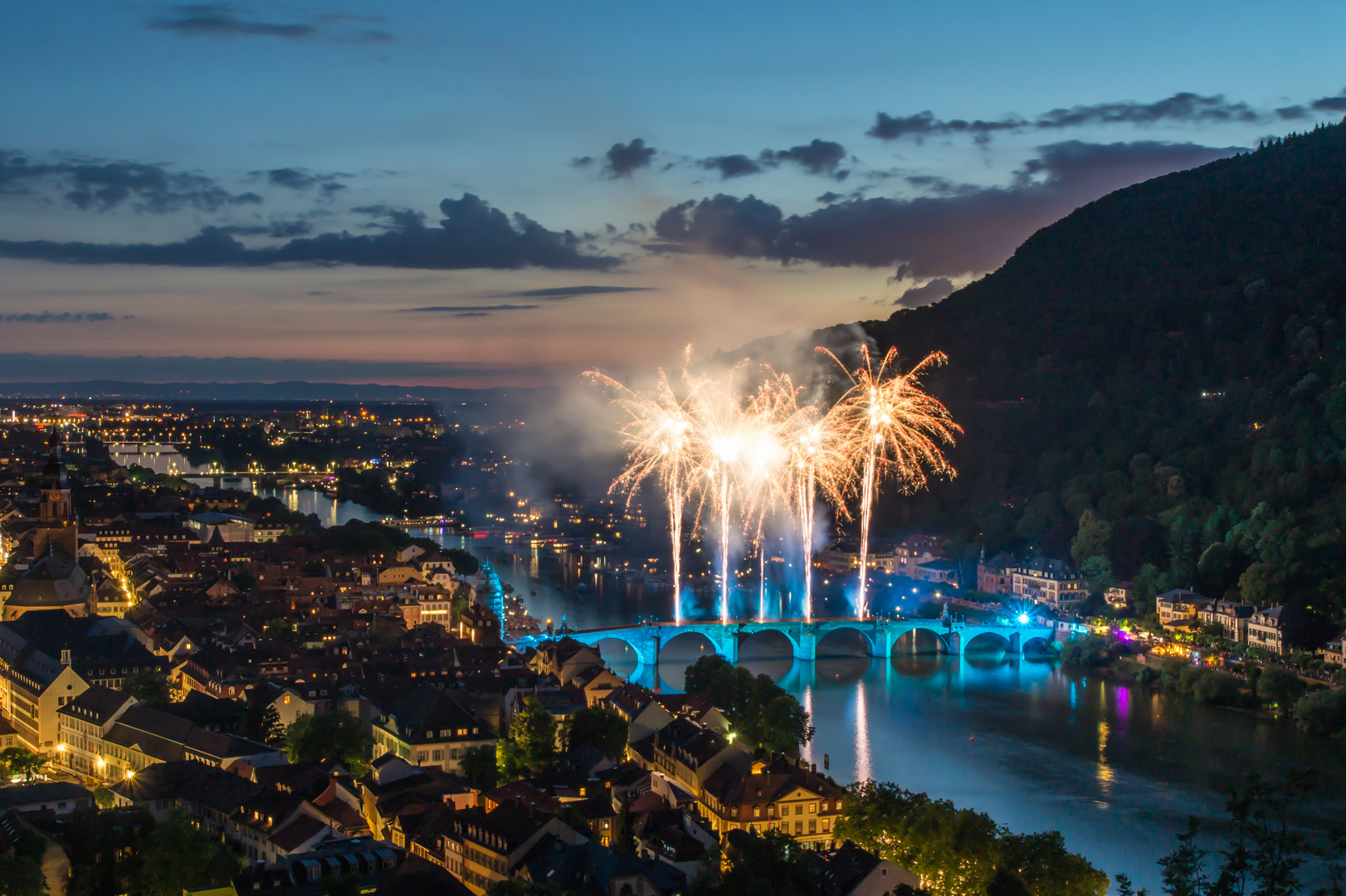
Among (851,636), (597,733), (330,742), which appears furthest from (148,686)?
(851,636)

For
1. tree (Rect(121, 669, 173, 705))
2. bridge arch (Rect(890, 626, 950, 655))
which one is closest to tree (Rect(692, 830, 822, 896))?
tree (Rect(121, 669, 173, 705))

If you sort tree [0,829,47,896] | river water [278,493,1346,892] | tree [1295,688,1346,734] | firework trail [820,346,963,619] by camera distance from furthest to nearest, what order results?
firework trail [820,346,963,619] → tree [1295,688,1346,734] → river water [278,493,1346,892] → tree [0,829,47,896]

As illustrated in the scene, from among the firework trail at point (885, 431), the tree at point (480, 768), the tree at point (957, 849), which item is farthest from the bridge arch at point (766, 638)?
the tree at point (957, 849)

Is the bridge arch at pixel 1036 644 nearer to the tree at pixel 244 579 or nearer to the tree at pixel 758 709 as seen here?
the tree at pixel 758 709

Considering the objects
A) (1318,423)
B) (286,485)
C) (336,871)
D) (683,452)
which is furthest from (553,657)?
(286,485)

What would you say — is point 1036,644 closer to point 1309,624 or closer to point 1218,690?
point 1309,624

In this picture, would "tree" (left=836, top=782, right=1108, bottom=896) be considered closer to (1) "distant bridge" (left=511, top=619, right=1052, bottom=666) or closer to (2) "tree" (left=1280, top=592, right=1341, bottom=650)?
(1) "distant bridge" (left=511, top=619, right=1052, bottom=666)

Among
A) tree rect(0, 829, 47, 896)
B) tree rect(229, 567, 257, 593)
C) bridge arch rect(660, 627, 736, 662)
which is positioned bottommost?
bridge arch rect(660, 627, 736, 662)
